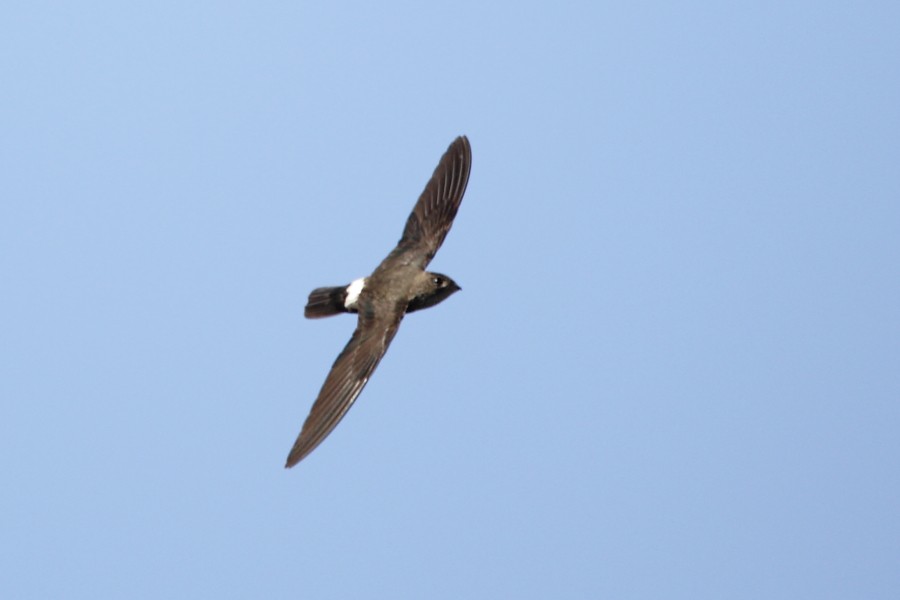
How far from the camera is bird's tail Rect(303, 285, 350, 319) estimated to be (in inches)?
467

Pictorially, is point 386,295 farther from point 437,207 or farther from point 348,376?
point 437,207

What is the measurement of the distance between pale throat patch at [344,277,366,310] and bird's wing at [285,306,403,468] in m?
0.12

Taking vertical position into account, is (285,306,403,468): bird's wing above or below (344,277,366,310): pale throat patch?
below

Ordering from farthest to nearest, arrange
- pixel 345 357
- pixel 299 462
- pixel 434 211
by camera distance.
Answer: pixel 434 211
pixel 345 357
pixel 299 462

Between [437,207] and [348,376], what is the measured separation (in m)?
1.74

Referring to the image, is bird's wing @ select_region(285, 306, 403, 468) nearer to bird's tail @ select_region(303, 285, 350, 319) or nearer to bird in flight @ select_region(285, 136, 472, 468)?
bird in flight @ select_region(285, 136, 472, 468)

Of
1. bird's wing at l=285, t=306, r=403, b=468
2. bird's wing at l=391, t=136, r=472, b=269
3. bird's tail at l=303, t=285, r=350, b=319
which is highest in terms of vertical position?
bird's wing at l=391, t=136, r=472, b=269

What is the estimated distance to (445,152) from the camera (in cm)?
1245

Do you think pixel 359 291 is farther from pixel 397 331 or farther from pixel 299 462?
pixel 299 462

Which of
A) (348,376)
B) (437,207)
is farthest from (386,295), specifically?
(437,207)

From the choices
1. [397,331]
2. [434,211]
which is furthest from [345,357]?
[434,211]

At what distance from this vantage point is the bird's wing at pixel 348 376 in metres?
10.7

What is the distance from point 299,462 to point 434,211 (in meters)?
2.58

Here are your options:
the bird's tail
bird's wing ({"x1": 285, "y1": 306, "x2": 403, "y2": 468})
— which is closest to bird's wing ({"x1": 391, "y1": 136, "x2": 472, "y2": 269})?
the bird's tail
